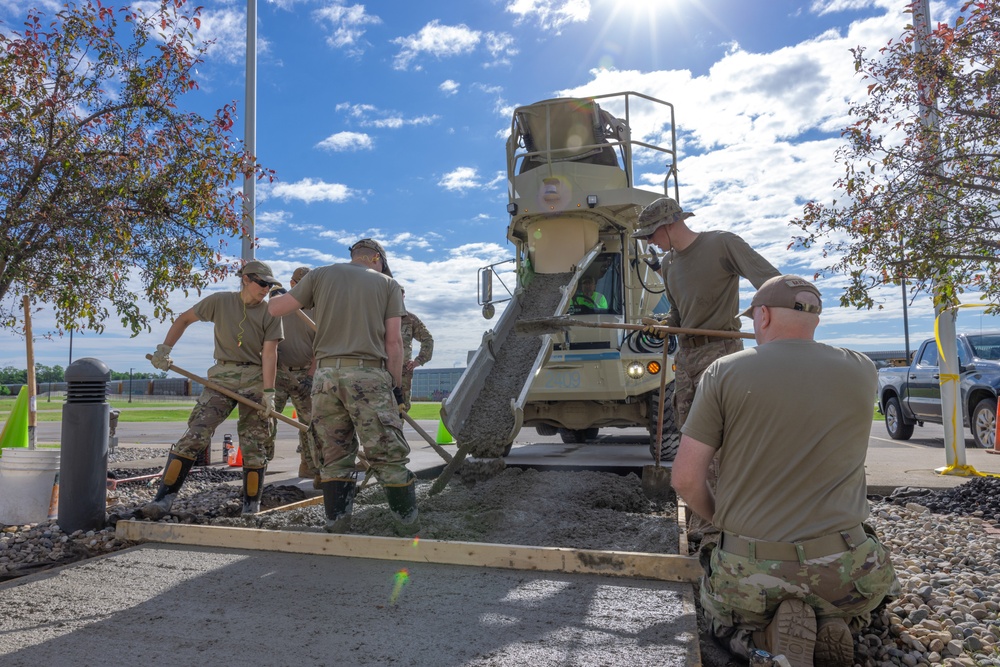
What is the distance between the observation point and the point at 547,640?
8.33 ft

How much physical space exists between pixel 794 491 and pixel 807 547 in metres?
0.19

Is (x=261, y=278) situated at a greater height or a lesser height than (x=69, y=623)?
greater

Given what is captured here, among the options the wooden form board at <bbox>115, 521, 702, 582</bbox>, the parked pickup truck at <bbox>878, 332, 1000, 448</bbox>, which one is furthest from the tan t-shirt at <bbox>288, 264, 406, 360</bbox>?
the parked pickup truck at <bbox>878, 332, 1000, 448</bbox>

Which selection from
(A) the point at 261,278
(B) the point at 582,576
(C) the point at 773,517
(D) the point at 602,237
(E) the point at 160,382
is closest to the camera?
(C) the point at 773,517

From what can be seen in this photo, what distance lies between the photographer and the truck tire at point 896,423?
13.1 m

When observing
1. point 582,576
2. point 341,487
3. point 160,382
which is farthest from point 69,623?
point 160,382

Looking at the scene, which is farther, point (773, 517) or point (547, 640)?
point (547, 640)

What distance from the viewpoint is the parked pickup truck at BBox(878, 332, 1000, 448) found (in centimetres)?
1042

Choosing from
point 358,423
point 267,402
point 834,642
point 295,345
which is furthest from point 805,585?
point 295,345

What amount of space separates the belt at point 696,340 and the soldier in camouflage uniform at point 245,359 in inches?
123

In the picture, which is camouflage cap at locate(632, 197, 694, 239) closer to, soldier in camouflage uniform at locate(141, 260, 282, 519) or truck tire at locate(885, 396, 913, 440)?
soldier in camouflage uniform at locate(141, 260, 282, 519)

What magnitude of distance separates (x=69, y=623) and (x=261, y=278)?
2.95 m

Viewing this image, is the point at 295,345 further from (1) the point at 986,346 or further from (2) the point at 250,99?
(1) the point at 986,346

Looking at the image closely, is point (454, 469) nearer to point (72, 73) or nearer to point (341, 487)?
point (341, 487)
